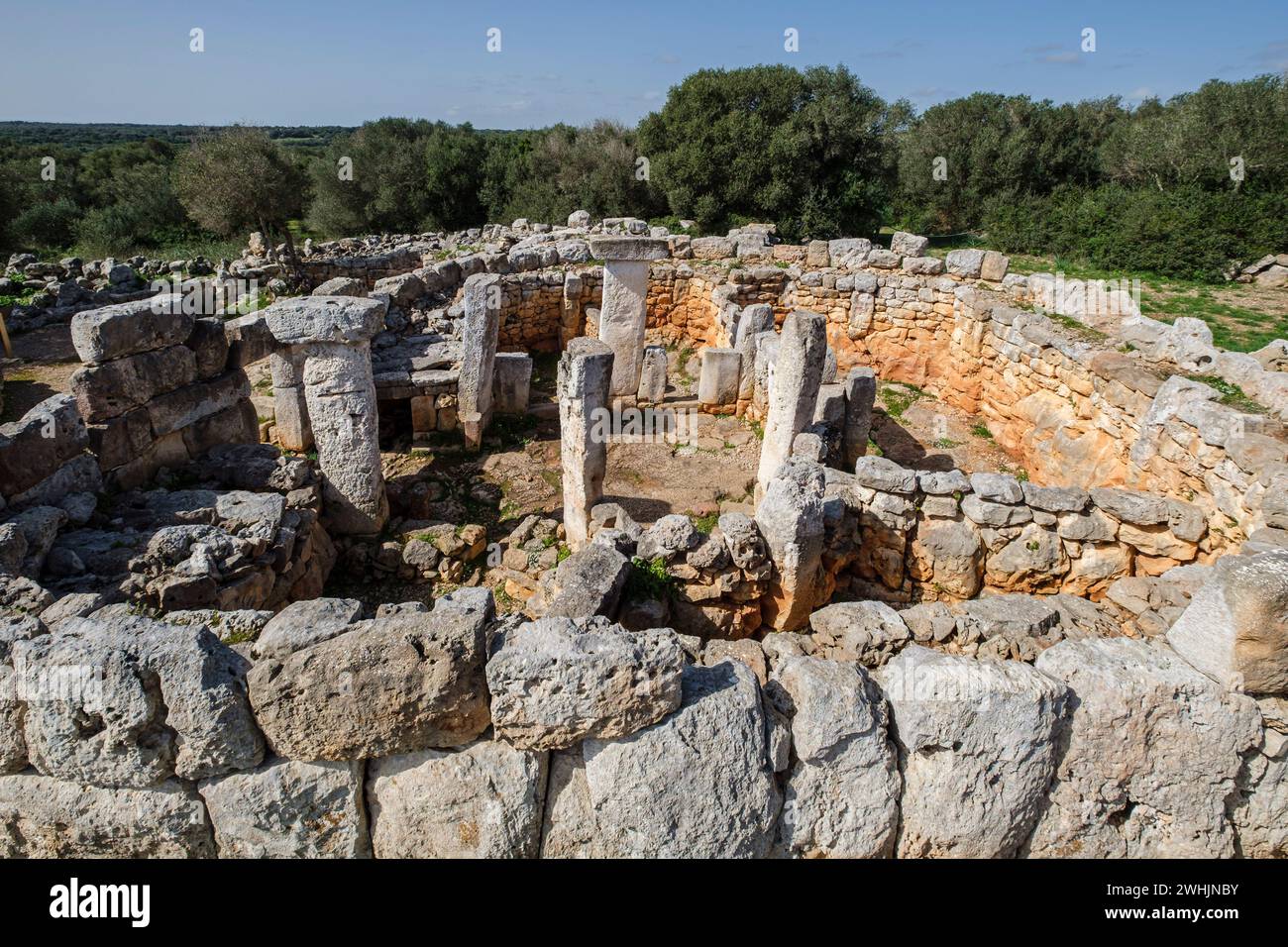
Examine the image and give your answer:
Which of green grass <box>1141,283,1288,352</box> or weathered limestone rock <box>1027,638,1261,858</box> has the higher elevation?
green grass <box>1141,283,1288,352</box>

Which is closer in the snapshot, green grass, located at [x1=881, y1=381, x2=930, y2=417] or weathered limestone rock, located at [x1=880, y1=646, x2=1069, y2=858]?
weathered limestone rock, located at [x1=880, y1=646, x2=1069, y2=858]

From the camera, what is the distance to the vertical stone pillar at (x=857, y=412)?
993cm

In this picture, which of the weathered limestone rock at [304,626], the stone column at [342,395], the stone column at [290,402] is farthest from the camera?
the stone column at [290,402]

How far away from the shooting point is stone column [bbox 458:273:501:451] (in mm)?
10602

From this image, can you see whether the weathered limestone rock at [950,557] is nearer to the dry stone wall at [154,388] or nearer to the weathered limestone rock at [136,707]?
the weathered limestone rock at [136,707]

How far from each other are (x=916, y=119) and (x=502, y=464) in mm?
27142

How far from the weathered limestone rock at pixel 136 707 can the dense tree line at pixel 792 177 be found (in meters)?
18.8

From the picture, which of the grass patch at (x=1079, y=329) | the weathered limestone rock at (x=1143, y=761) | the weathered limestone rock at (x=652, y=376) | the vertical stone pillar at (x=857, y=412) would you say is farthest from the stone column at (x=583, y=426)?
the grass patch at (x=1079, y=329)

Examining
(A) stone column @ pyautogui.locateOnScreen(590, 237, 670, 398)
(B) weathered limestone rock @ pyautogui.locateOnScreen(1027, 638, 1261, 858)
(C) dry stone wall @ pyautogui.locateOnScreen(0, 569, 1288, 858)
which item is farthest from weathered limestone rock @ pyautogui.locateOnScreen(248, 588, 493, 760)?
(A) stone column @ pyautogui.locateOnScreen(590, 237, 670, 398)

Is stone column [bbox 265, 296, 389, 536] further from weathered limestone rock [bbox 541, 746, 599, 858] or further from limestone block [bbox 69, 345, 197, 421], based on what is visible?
weathered limestone rock [bbox 541, 746, 599, 858]

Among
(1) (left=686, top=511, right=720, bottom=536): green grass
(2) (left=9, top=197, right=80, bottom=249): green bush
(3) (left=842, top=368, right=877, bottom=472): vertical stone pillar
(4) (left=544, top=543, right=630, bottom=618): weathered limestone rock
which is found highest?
(2) (left=9, top=197, right=80, bottom=249): green bush

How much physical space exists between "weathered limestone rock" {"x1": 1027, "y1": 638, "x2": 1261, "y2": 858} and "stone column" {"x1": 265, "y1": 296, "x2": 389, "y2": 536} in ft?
21.9

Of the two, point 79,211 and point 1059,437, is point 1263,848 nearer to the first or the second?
point 1059,437

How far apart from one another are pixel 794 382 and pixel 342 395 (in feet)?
16.4
